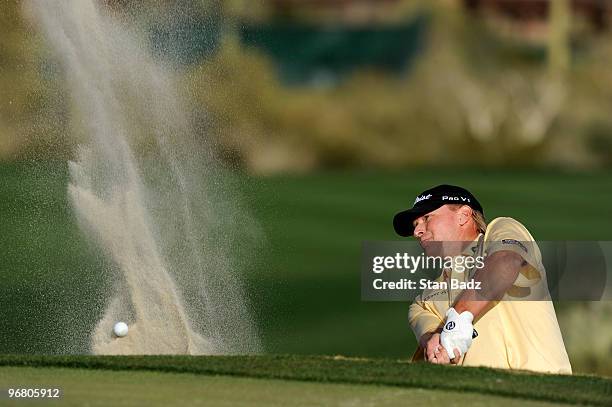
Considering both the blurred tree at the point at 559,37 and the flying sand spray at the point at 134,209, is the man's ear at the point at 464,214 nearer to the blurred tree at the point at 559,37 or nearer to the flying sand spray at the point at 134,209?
the flying sand spray at the point at 134,209

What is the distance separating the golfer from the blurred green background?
7815 millimetres

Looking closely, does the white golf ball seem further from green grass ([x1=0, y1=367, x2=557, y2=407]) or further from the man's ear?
the man's ear

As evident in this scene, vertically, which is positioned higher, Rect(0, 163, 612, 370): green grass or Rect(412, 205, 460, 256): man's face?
Rect(412, 205, 460, 256): man's face

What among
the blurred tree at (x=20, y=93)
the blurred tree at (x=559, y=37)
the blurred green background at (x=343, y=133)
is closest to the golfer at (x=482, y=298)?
the blurred green background at (x=343, y=133)

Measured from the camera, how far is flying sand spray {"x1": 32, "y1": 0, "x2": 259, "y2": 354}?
18.1 feet

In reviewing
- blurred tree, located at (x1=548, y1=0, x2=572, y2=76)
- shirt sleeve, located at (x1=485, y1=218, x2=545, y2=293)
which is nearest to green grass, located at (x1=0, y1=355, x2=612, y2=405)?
shirt sleeve, located at (x1=485, y1=218, x2=545, y2=293)

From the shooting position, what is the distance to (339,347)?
11617 mm

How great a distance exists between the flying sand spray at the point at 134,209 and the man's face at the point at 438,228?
138 centimetres

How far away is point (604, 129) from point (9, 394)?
14.6 m

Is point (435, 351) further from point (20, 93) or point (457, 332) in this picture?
point (20, 93)

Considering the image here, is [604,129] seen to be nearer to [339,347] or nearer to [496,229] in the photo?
[339,347]

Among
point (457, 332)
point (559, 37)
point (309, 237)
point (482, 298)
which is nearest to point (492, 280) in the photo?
point (482, 298)

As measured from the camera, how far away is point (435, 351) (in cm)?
381

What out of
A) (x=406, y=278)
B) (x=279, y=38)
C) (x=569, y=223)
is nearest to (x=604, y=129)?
(x=569, y=223)
